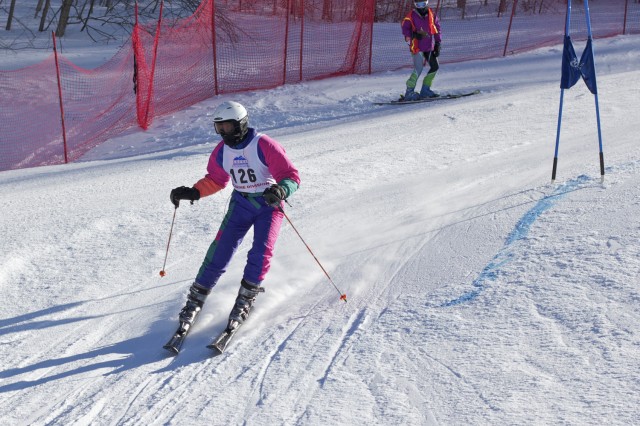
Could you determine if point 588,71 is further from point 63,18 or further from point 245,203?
point 63,18

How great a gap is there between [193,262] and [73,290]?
110cm

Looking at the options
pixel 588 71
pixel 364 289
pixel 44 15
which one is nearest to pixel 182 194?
pixel 364 289

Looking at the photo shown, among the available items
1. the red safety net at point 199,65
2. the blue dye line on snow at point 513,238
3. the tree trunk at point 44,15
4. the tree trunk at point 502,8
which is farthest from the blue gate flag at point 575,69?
the tree trunk at point 44,15

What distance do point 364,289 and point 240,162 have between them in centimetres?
Result: 147

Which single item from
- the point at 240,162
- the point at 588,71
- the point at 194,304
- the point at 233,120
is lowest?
the point at 194,304

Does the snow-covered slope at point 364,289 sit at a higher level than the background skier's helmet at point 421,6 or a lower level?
lower

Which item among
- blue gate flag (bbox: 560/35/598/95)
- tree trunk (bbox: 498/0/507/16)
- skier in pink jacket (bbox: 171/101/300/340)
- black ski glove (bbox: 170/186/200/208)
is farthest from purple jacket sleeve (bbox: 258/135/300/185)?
tree trunk (bbox: 498/0/507/16)

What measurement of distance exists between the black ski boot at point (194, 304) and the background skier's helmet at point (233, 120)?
1.12m

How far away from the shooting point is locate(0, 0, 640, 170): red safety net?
1338 centimetres

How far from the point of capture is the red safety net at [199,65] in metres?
13.4

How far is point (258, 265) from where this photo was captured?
19.5 feet

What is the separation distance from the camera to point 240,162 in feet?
19.7

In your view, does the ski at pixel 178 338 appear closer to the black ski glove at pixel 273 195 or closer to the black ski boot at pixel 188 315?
the black ski boot at pixel 188 315

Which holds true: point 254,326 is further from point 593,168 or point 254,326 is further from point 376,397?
point 593,168
